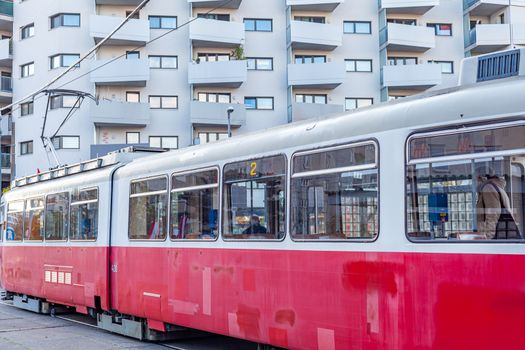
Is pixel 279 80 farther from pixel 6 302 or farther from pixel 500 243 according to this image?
pixel 500 243

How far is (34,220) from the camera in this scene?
50.3 feet

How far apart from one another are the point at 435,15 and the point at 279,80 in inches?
395

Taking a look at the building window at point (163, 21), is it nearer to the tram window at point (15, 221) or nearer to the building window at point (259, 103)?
the building window at point (259, 103)

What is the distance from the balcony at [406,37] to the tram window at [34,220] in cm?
2745

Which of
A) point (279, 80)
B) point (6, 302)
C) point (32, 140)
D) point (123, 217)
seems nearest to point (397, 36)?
point (279, 80)

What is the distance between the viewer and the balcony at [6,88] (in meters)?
41.4

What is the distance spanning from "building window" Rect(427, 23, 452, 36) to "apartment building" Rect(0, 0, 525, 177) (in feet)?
0.19

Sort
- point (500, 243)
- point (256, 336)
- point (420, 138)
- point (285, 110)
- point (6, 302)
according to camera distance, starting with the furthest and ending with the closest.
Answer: point (285, 110) → point (6, 302) → point (256, 336) → point (420, 138) → point (500, 243)

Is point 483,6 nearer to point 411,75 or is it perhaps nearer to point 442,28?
point 442,28

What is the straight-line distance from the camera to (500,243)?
5797 mm

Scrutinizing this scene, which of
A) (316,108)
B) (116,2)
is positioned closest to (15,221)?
(316,108)

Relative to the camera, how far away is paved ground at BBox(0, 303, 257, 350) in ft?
35.7

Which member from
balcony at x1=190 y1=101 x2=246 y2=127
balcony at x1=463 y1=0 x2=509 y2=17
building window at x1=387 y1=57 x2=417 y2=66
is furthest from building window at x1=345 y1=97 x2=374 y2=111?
balcony at x1=463 y1=0 x2=509 y2=17

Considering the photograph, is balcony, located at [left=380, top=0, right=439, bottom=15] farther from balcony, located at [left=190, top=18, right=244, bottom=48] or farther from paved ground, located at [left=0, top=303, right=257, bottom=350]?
paved ground, located at [left=0, top=303, right=257, bottom=350]
